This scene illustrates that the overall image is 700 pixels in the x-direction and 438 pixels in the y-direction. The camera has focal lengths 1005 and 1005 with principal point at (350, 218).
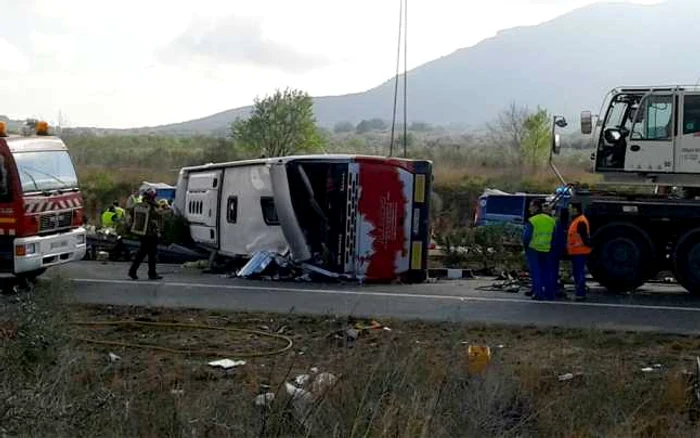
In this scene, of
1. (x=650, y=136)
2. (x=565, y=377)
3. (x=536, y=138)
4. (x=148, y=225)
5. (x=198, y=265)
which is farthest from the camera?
(x=536, y=138)

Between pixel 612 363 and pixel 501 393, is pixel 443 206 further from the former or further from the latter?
pixel 501 393

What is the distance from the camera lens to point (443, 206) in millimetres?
38969

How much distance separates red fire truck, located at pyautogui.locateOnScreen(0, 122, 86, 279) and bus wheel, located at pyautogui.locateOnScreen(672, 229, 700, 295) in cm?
973

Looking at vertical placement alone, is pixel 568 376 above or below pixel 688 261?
below

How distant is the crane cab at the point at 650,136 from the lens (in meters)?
16.5

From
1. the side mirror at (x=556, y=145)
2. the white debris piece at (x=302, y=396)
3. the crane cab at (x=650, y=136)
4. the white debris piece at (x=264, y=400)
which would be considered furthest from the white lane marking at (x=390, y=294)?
the white debris piece at (x=302, y=396)

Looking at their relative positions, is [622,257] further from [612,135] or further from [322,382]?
[322,382]

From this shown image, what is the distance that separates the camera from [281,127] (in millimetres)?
56000

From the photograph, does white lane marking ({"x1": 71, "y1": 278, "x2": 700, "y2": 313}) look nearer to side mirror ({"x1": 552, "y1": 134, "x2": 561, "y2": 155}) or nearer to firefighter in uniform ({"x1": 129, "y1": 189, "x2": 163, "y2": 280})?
firefighter in uniform ({"x1": 129, "y1": 189, "x2": 163, "y2": 280})

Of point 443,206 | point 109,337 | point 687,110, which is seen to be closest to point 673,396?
point 109,337

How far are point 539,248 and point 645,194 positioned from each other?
2.95 metres

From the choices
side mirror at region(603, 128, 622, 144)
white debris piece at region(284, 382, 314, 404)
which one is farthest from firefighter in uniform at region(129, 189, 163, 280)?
white debris piece at region(284, 382, 314, 404)

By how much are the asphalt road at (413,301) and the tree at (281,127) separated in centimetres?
3641

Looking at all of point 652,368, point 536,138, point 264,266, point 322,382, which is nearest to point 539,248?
point 652,368
